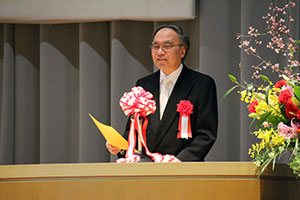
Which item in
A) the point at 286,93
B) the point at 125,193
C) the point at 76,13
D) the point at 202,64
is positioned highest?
the point at 76,13

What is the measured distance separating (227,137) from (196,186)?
1.77 meters

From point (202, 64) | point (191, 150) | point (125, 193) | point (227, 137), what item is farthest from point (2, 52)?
point (125, 193)

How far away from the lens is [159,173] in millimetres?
1858

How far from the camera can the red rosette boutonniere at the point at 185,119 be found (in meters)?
2.51

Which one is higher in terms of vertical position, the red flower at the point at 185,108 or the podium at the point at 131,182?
the red flower at the point at 185,108

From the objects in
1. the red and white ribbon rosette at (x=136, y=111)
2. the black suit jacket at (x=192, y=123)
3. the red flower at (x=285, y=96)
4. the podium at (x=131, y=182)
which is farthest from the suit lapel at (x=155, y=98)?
the red flower at (x=285, y=96)

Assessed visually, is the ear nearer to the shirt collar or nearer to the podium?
the shirt collar

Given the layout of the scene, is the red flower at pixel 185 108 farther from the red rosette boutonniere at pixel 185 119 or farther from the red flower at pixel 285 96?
the red flower at pixel 285 96

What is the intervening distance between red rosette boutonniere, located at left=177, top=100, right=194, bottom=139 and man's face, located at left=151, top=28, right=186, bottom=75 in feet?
0.82

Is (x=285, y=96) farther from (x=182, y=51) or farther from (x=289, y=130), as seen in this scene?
→ (x=182, y=51)

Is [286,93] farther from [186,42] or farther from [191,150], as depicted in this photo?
[186,42]

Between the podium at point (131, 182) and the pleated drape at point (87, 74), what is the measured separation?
1.67 metres

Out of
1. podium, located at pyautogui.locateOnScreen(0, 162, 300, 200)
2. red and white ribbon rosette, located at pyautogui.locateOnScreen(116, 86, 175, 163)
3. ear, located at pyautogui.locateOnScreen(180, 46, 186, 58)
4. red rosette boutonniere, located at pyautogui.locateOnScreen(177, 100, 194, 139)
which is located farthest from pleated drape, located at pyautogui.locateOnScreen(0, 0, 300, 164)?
podium, located at pyautogui.locateOnScreen(0, 162, 300, 200)

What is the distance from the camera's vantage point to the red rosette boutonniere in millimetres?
2512
